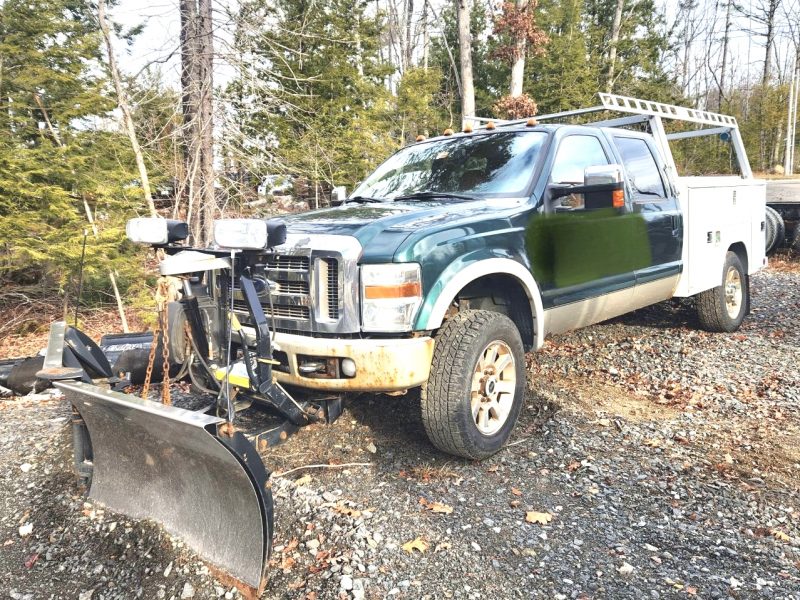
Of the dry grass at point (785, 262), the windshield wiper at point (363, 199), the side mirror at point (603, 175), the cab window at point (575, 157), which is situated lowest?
the dry grass at point (785, 262)

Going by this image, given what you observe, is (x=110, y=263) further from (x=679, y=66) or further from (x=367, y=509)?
(x=679, y=66)

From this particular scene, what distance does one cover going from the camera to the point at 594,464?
3463 millimetres

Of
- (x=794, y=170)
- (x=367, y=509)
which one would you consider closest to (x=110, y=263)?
(x=367, y=509)

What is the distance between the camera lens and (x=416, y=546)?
8.87ft

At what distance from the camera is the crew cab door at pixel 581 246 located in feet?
13.0

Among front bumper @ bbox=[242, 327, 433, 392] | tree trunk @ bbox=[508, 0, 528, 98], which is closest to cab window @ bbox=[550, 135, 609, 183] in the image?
front bumper @ bbox=[242, 327, 433, 392]

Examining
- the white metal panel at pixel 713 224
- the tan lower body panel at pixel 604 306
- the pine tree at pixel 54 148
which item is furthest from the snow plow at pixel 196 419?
the pine tree at pixel 54 148

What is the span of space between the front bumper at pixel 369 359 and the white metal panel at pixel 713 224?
351cm

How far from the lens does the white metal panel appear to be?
550 cm

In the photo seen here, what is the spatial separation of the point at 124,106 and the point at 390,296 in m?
7.25

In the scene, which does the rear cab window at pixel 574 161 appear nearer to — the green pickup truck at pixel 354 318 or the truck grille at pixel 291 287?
the green pickup truck at pixel 354 318

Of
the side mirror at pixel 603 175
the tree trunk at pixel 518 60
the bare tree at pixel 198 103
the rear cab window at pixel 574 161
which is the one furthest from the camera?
the tree trunk at pixel 518 60

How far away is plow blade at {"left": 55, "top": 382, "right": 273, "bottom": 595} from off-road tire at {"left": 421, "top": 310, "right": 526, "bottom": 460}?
1.07 metres

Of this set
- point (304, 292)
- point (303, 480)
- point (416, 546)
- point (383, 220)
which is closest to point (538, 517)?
point (416, 546)
